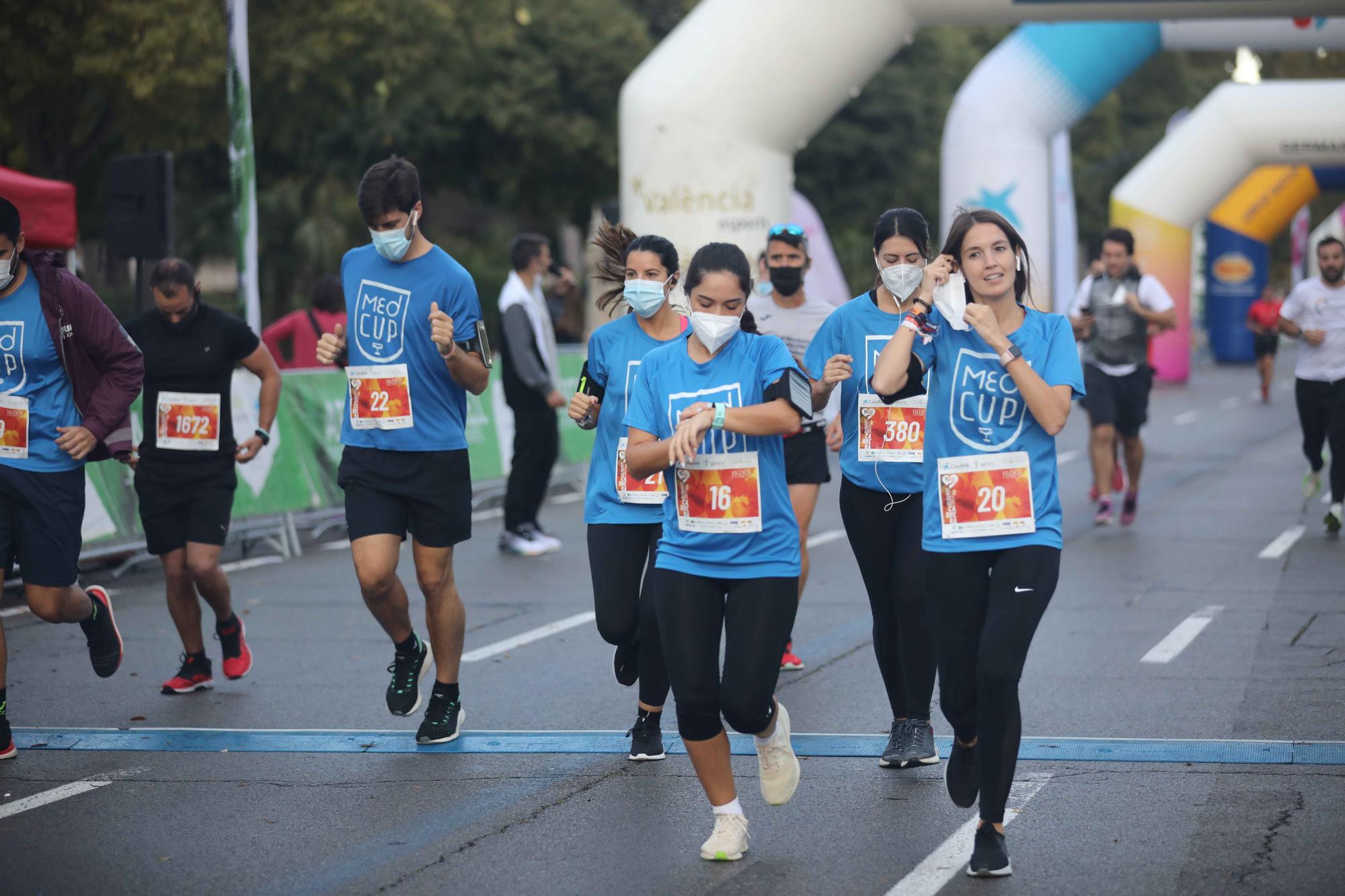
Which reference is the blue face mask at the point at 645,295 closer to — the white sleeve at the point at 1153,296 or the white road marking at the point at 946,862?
the white road marking at the point at 946,862

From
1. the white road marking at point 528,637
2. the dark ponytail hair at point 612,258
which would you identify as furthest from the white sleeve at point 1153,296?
the dark ponytail hair at point 612,258

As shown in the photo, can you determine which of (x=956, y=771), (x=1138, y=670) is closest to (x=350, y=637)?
(x=1138, y=670)

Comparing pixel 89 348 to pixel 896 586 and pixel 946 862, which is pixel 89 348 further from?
pixel 946 862

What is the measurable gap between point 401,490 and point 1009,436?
2438 millimetres

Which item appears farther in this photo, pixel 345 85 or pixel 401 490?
pixel 345 85

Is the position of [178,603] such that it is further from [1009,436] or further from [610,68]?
[610,68]

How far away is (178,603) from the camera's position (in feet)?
24.5

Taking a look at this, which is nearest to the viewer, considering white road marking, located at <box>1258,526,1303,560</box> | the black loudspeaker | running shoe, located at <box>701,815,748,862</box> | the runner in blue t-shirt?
running shoe, located at <box>701,815,748,862</box>

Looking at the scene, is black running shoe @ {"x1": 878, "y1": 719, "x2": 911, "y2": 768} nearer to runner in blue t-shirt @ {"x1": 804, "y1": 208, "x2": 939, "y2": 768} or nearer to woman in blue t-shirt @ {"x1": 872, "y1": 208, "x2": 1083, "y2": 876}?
runner in blue t-shirt @ {"x1": 804, "y1": 208, "x2": 939, "y2": 768}

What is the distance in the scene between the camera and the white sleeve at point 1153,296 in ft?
41.1

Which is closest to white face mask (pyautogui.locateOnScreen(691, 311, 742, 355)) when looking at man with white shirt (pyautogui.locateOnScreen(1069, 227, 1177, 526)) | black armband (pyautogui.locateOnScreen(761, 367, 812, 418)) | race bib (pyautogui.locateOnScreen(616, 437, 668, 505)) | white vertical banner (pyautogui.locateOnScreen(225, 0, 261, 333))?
black armband (pyautogui.locateOnScreen(761, 367, 812, 418))

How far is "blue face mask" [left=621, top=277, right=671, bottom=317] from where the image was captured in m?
5.89

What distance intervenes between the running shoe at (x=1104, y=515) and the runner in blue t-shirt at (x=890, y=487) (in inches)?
290

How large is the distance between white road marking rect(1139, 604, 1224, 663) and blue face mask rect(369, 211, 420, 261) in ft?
13.0
